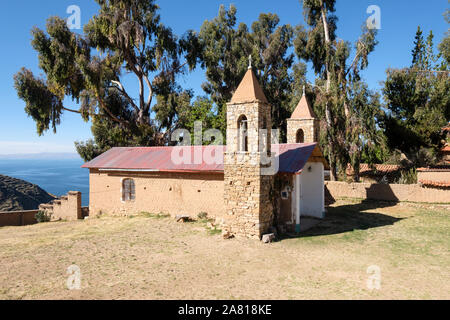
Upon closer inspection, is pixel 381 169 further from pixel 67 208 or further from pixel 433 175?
pixel 67 208

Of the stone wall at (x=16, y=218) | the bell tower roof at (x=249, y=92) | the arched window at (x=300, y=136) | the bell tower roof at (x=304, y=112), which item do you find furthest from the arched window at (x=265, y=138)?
the stone wall at (x=16, y=218)

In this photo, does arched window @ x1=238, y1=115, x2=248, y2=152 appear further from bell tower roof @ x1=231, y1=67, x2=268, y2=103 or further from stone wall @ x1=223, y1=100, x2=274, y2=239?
bell tower roof @ x1=231, y1=67, x2=268, y2=103

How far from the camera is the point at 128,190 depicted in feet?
65.1

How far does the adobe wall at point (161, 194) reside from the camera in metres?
17.0

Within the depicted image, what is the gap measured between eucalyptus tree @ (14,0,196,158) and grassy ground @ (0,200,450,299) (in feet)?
52.5

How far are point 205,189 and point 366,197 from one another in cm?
1383

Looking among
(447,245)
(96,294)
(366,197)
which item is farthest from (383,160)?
(96,294)

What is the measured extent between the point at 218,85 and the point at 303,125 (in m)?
19.3

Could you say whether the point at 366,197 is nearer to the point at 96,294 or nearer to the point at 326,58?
the point at 326,58

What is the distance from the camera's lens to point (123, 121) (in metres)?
32.4

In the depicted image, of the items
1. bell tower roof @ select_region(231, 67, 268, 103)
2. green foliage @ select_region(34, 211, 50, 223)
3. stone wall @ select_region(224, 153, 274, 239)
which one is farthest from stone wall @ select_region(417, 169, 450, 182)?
green foliage @ select_region(34, 211, 50, 223)

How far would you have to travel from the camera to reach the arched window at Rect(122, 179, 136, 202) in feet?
64.5

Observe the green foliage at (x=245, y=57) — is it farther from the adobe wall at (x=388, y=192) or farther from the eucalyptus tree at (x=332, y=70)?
the adobe wall at (x=388, y=192)

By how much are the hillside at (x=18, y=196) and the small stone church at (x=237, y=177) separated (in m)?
39.8
